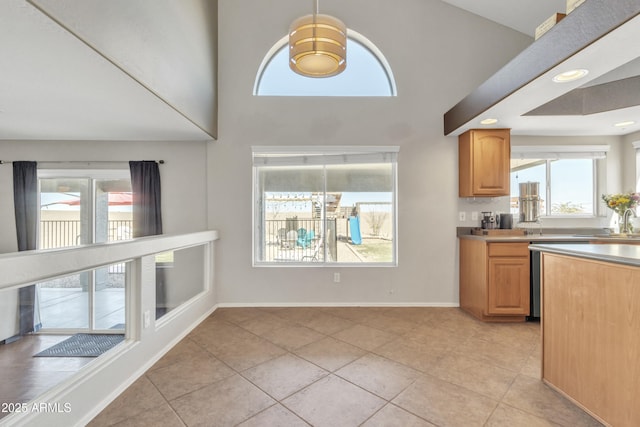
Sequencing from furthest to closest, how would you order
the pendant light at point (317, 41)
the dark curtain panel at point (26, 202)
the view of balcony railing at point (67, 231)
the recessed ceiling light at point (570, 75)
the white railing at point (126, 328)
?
1. the view of balcony railing at point (67, 231)
2. the dark curtain panel at point (26, 202)
3. the recessed ceiling light at point (570, 75)
4. the pendant light at point (317, 41)
5. the white railing at point (126, 328)

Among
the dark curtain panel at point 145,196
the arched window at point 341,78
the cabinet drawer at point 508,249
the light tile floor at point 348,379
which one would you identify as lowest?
the light tile floor at point 348,379

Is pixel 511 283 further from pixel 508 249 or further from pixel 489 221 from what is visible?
pixel 489 221

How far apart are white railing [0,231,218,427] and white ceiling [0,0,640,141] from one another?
3.83 feet

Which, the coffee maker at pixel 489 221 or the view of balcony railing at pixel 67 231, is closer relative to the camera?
the coffee maker at pixel 489 221

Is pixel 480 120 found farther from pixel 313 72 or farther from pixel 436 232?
pixel 313 72

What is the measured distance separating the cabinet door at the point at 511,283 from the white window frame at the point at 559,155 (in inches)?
46.9

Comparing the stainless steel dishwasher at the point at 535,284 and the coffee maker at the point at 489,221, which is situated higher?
the coffee maker at the point at 489,221

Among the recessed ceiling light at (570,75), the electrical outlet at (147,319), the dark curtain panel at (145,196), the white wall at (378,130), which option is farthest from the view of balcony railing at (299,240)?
the recessed ceiling light at (570,75)

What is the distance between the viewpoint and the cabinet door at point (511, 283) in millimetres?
3111

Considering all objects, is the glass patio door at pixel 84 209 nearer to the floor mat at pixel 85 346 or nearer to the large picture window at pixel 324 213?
the floor mat at pixel 85 346

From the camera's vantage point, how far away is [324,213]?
12.4 ft

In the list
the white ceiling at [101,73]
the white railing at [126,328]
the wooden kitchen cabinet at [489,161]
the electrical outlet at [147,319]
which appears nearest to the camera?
the white railing at [126,328]

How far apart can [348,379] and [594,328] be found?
5.09 ft

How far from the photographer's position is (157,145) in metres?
3.68
